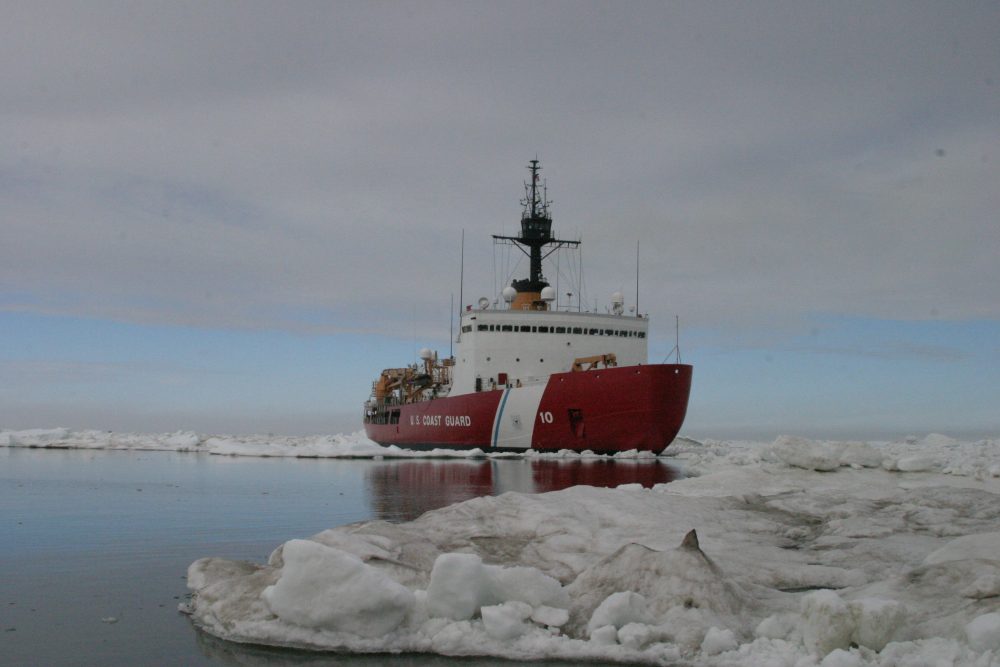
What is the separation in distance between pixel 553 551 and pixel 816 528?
403cm

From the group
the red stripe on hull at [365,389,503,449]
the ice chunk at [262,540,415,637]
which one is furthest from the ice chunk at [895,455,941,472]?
the red stripe on hull at [365,389,503,449]

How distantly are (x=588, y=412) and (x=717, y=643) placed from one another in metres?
26.7

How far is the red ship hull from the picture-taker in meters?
31.6

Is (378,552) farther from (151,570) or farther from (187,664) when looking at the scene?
(151,570)

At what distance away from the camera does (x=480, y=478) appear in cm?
2339

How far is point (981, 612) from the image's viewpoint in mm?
5777

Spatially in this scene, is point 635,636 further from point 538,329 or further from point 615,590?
point 538,329

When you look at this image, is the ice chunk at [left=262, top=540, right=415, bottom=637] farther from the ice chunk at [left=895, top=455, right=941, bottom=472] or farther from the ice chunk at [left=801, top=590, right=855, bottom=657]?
the ice chunk at [left=895, top=455, right=941, bottom=472]

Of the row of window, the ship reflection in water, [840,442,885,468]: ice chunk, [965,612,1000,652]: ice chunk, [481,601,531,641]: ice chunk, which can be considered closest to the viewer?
[965,612,1000,652]: ice chunk

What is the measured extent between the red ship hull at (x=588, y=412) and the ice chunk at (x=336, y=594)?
83.2 ft

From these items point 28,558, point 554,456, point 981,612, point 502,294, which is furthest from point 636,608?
point 502,294

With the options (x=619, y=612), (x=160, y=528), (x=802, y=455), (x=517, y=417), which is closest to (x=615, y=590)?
(x=619, y=612)

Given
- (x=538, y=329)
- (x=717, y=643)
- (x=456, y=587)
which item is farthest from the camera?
(x=538, y=329)

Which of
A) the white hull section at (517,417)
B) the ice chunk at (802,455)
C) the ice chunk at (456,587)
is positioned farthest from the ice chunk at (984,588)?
the white hull section at (517,417)
